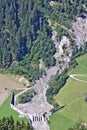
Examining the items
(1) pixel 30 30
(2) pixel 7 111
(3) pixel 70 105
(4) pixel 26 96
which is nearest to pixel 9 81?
(4) pixel 26 96

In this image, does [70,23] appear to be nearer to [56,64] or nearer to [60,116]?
[56,64]

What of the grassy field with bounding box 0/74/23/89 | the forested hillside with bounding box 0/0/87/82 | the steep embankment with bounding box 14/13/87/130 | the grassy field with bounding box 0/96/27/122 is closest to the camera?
the steep embankment with bounding box 14/13/87/130

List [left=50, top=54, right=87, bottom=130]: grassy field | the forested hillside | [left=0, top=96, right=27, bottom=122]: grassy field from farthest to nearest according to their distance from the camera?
the forested hillside → [left=0, top=96, right=27, bottom=122]: grassy field → [left=50, top=54, right=87, bottom=130]: grassy field

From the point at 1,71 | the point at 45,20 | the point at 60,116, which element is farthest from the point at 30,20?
the point at 60,116

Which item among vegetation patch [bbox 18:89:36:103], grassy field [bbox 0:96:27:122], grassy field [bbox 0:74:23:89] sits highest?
grassy field [bbox 0:74:23:89]

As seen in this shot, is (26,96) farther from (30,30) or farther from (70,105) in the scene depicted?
(30,30)

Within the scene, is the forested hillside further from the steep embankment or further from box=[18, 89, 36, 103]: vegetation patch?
box=[18, 89, 36, 103]: vegetation patch

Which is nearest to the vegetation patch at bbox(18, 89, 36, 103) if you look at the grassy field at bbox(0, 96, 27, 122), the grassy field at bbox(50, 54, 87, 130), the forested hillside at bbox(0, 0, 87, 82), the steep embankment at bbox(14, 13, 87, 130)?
the steep embankment at bbox(14, 13, 87, 130)
